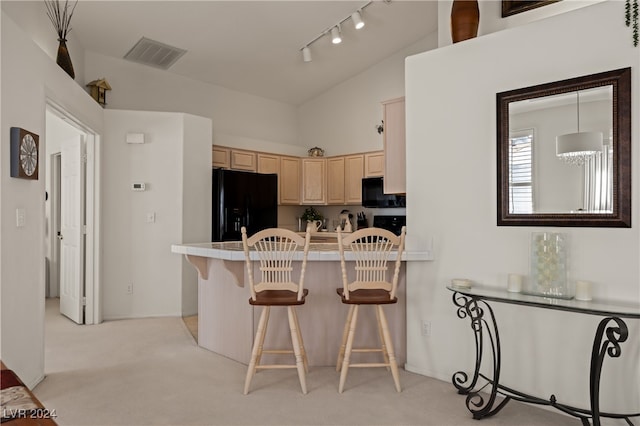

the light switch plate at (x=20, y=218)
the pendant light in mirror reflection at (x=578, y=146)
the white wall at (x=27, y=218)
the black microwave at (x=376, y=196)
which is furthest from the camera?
the black microwave at (x=376, y=196)

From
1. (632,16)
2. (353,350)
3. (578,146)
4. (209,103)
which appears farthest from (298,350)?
(209,103)

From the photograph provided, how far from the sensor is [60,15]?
4.03m

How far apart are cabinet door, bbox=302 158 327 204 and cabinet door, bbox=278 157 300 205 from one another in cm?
10

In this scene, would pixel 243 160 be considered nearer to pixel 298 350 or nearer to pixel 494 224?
pixel 298 350

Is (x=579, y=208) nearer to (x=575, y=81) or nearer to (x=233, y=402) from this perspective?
(x=575, y=81)

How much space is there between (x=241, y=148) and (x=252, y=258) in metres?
3.52

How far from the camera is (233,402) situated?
2.63 m

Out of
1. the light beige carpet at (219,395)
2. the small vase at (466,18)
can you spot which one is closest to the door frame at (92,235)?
the light beige carpet at (219,395)

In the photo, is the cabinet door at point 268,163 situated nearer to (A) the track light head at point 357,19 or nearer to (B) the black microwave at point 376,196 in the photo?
(B) the black microwave at point 376,196

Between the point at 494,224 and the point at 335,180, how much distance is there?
4082mm

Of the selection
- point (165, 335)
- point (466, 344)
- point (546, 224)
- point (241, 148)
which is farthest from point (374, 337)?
point (241, 148)

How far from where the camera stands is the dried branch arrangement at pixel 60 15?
382 centimetres

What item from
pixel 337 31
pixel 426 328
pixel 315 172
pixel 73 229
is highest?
pixel 337 31

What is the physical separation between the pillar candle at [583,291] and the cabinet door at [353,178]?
165 inches
